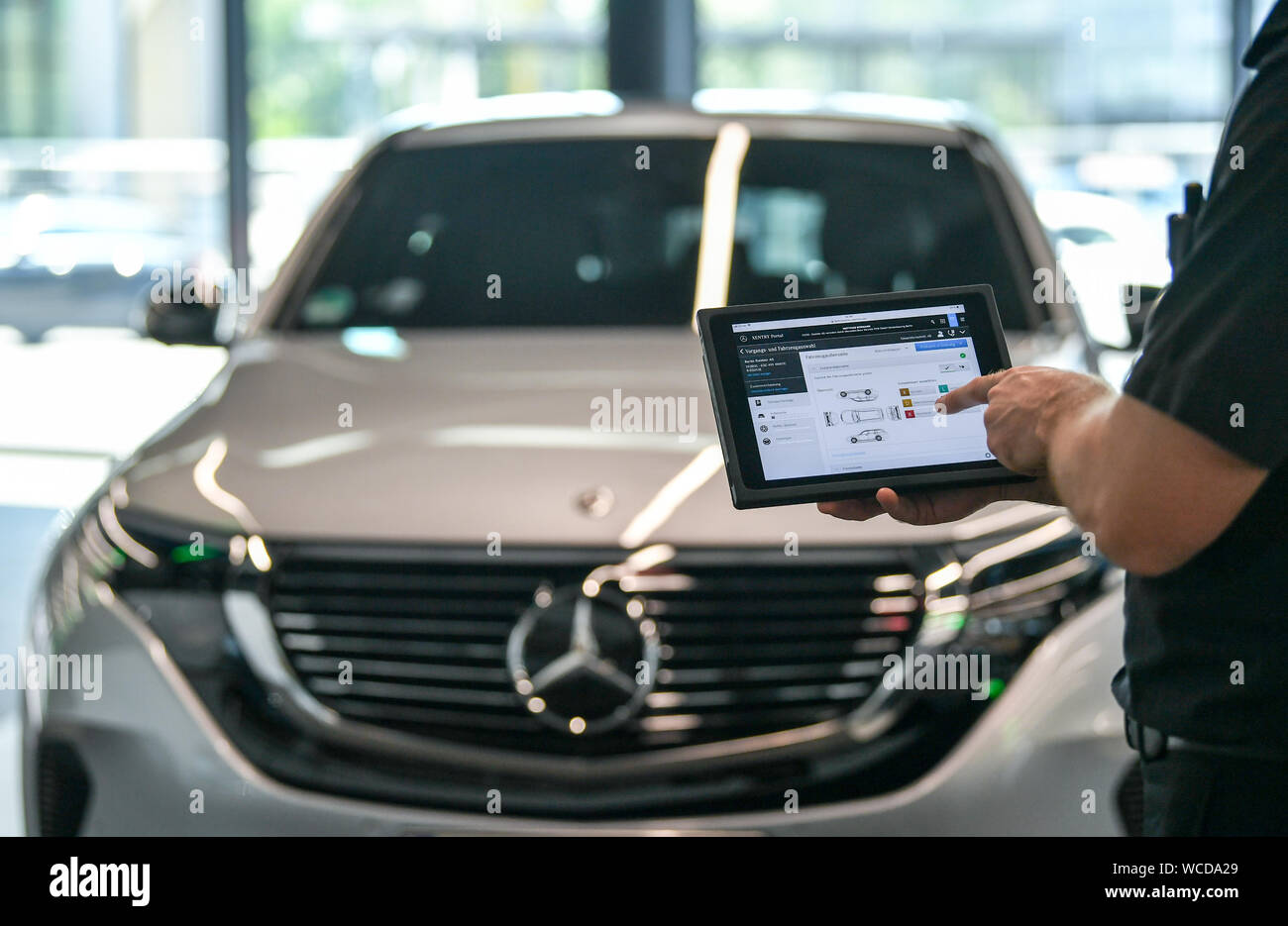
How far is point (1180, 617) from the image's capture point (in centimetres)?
114

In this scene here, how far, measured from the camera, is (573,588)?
6.30ft

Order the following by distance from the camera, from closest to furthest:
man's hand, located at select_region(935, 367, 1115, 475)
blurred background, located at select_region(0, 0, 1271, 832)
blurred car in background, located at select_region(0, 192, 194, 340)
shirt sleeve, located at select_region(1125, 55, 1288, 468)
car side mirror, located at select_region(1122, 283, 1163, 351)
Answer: shirt sleeve, located at select_region(1125, 55, 1288, 468) < man's hand, located at select_region(935, 367, 1115, 475) < car side mirror, located at select_region(1122, 283, 1163, 351) < blurred background, located at select_region(0, 0, 1271, 832) < blurred car in background, located at select_region(0, 192, 194, 340)

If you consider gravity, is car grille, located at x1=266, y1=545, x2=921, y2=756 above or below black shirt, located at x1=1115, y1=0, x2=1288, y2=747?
below

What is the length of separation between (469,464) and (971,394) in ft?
3.20

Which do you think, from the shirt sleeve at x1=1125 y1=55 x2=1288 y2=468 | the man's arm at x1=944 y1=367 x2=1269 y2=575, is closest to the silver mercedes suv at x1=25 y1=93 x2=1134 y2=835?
the man's arm at x1=944 y1=367 x2=1269 y2=575

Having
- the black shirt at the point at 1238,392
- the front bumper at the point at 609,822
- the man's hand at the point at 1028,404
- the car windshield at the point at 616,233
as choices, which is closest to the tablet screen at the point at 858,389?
the man's hand at the point at 1028,404

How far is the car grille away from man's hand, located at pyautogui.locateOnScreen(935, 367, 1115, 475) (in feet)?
2.51

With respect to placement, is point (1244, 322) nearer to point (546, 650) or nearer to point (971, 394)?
point (971, 394)

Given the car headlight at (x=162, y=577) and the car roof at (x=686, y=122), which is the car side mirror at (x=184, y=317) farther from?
the car headlight at (x=162, y=577)

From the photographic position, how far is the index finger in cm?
120

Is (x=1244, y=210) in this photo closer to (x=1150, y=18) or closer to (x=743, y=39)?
(x=743, y=39)

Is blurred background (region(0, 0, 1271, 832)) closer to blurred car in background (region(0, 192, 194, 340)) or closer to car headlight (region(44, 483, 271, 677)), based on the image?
blurred car in background (region(0, 192, 194, 340))

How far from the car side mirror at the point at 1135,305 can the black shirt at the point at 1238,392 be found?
1.40 m

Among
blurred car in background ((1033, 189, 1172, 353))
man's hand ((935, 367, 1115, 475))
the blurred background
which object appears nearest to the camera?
man's hand ((935, 367, 1115, 475))
